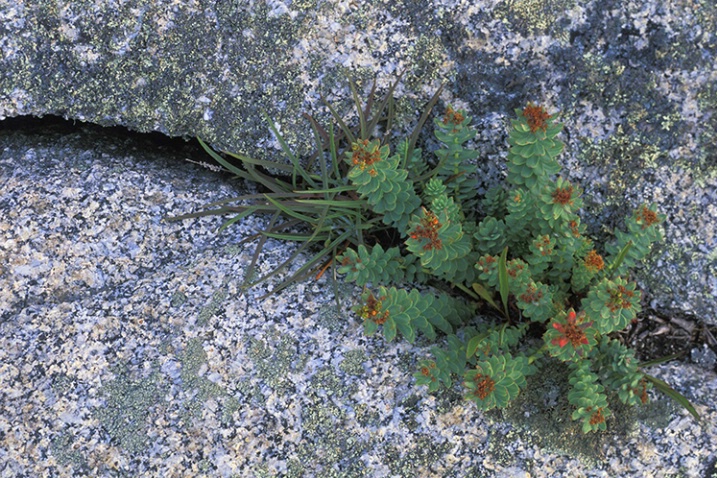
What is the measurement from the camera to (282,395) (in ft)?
8.41

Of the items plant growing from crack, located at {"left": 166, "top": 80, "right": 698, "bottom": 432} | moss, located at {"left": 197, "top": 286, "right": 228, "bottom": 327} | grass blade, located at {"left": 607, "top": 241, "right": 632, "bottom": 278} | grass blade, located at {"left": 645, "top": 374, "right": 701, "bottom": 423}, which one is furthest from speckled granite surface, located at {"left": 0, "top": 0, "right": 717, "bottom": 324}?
moss, located at {"left": 197, "top": 286, "right": 228, "bottom": 327}

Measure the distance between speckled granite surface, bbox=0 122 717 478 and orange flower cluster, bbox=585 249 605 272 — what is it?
501 millimetres

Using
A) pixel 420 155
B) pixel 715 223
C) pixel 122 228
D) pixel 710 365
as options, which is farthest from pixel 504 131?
pixel 122 228

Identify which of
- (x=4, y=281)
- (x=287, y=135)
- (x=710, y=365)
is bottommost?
(x=4, y=281)

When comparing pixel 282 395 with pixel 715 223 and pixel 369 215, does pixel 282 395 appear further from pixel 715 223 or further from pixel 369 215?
pixel 715 223

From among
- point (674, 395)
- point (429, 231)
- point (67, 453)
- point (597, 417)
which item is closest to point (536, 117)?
point (429, 231)

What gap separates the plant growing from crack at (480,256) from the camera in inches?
90.7

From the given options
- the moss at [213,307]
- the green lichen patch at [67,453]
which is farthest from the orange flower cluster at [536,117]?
the green lichen patch at [67,453]

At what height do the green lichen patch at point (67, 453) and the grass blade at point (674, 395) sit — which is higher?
the grass blade at point (674, 395)

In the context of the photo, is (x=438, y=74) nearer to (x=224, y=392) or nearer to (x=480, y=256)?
(x=480, y=256)

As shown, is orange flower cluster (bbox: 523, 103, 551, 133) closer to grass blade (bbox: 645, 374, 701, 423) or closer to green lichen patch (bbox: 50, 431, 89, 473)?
grass blade (bbox: 645, 374, 701, 423)

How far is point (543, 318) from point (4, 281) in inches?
87.8

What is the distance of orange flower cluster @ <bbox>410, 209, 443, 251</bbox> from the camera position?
2301mm

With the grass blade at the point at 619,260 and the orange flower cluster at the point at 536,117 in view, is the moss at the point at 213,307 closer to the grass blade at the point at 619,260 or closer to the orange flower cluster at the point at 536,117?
the orange flower cluster at the point at 536,117
